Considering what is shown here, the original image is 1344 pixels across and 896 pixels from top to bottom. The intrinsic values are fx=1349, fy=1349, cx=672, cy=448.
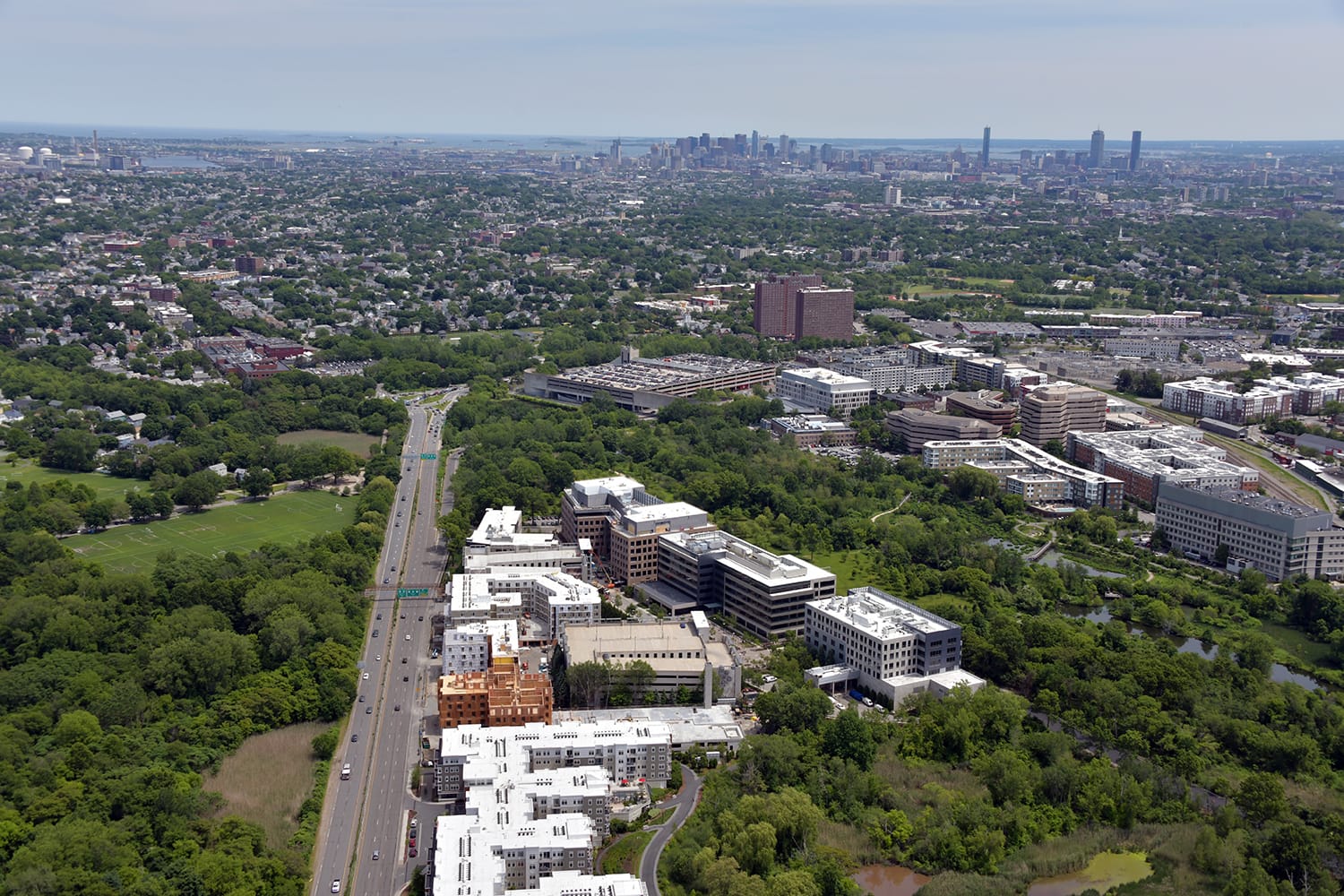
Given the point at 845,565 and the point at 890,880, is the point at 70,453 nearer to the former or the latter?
the point at 845,565

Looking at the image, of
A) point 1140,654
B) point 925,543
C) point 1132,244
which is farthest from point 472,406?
point 1132,244

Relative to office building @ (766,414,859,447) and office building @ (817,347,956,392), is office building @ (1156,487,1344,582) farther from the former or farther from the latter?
office building @ (817,347,956,392)

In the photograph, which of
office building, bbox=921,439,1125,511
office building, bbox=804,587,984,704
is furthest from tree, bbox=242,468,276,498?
office building, bbox=921,439,1125,511

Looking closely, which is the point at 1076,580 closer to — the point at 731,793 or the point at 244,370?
the point at 731,793

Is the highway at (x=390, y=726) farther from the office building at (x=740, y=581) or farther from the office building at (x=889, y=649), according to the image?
the office building at (x=889, y=649)

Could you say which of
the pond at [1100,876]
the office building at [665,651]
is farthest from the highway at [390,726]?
the pond at [1100,876]

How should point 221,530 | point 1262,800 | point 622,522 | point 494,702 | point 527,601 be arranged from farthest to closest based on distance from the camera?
point 221,530 < point 622,522 < point 527,601 < point 494,702 < point 1262,800

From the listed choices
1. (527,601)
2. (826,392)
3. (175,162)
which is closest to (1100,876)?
(527,601)
